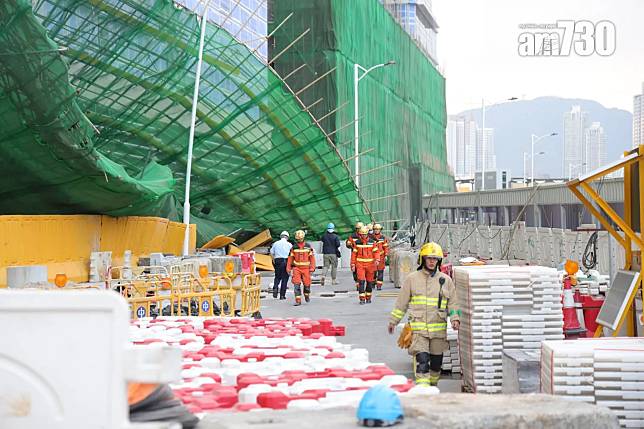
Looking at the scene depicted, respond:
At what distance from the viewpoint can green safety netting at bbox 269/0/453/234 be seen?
5000 cm

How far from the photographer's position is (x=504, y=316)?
10734 mm

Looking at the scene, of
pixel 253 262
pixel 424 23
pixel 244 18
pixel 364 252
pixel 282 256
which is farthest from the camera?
pixel 424 23

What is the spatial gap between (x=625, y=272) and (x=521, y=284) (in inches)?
46.9

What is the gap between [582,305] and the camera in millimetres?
13281

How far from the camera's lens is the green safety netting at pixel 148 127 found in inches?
802

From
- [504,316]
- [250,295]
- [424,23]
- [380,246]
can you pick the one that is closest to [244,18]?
[380,246]

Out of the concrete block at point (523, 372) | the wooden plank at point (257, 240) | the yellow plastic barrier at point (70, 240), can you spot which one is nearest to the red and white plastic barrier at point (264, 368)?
the concrete block at point (523, 372)

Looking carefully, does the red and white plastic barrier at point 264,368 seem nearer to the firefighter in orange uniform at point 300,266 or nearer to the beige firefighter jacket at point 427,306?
the beige firefighter jacket at point 427,306

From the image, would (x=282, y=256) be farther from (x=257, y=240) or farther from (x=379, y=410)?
(x=379, y=410)

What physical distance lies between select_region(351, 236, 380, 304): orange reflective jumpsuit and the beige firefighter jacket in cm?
1289

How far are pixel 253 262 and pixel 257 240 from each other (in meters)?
18.2

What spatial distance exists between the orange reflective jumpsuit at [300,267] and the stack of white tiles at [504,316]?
41.8 ft

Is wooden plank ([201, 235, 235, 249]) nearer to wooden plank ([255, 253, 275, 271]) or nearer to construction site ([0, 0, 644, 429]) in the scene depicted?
Result: construction site ([0, 0, 644, 429])

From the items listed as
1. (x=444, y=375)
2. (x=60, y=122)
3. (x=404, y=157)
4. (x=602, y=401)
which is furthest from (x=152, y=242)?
(x=404, y=157)
